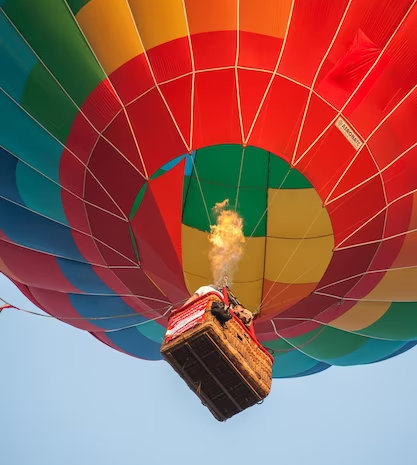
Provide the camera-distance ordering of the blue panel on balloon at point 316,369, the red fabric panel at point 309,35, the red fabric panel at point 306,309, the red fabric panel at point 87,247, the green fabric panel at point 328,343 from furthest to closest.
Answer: the blue panel on balloon at point 316,369 → the green fabric panel at point 328,343 → the red fabric panel at point 306,309 → the red fabric panel at point 87,247 → the red fabric panel at point 309,35

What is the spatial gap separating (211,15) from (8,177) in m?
2.51

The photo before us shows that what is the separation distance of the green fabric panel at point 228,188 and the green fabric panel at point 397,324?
66.9 inches

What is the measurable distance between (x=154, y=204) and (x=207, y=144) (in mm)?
763

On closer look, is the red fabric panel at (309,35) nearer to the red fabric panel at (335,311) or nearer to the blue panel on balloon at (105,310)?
the red fabric panel at (335,311)

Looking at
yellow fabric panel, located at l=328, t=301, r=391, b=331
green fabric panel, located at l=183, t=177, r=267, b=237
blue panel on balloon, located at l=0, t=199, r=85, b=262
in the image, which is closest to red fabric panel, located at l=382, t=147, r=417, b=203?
green fabric panel, located at l=183, t=177, r=267, b=237

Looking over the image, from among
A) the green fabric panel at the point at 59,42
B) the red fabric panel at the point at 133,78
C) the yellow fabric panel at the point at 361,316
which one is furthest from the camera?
the yellow fabric panel at the point at 361,316

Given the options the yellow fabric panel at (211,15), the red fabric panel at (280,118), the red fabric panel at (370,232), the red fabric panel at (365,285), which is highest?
the yellow fabric panel at (211,15)

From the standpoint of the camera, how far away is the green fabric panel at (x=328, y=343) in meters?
9.37

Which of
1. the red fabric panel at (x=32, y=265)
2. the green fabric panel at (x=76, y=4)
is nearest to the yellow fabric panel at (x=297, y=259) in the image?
the red fabric panel at (x=32, y=265)

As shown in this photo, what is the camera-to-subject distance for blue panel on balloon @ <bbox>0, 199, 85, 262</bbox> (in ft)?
28.2

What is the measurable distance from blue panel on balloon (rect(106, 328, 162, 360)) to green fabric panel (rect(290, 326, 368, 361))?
1.67 m

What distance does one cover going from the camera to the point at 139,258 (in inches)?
330

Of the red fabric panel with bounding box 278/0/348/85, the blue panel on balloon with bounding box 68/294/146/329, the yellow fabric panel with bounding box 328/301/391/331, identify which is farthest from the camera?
the blue panel on balloon with bounding box 68/294/146/329

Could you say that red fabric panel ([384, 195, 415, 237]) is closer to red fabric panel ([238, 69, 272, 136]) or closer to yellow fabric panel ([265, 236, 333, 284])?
yellow fabric panel ([265, 236, 333, 284])
